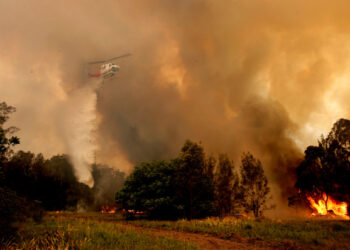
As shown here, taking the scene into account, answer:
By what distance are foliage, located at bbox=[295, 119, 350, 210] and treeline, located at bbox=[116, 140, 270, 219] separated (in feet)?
27.7

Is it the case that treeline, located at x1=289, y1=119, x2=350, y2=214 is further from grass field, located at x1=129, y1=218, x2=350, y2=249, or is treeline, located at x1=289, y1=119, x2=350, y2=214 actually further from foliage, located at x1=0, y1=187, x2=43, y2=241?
foliage, located at x1=0, y1=187, x2=43, y2=241

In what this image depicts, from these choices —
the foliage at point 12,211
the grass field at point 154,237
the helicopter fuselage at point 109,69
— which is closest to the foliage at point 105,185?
the helicopter fuselage at point 109,69

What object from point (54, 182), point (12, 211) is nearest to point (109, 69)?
point (54, 182)

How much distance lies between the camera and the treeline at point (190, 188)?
100 feet

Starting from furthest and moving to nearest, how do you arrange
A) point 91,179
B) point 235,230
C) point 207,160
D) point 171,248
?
point 91,179
point 207,160
point 235,230
point 171,248

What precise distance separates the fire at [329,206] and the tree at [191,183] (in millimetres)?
19653

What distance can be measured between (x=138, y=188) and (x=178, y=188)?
779cm

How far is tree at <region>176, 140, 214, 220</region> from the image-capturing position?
99.6ft

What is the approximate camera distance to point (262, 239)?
15531 mm

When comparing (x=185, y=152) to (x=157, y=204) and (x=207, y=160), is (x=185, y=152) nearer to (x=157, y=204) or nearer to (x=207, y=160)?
(x=157, y=204)

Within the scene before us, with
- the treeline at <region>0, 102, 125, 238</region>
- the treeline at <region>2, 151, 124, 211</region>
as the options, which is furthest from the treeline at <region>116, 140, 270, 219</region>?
the treeline at <region>2, 151, 124, 211</region>

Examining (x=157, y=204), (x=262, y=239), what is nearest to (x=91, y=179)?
(x=157, y=204)

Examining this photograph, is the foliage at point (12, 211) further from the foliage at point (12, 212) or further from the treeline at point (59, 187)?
the treeline at point (59, 187)

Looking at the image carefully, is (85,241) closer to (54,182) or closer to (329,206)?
(329,206)
